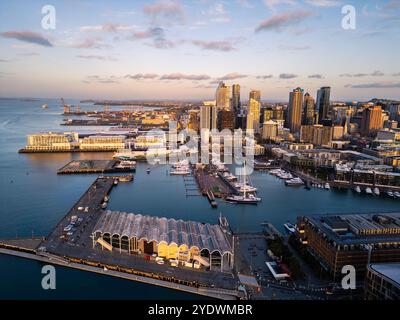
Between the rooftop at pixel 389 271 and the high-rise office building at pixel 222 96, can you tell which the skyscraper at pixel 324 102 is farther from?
the rooftop at pixel 389 271

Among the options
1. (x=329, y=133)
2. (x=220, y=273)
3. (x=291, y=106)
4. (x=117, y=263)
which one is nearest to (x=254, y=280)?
(x=220, y=273)

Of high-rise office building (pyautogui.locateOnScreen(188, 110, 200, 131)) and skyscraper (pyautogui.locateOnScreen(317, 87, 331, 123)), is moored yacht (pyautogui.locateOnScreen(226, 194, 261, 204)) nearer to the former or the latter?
high-rise office building (pyautogui.locateOnScreen(188, 110, 200, 131))

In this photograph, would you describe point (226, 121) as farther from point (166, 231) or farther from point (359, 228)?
point (359, 228)

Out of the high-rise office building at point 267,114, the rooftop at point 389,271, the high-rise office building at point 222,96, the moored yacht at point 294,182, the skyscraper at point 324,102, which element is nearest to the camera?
the rooftop at point 389,271

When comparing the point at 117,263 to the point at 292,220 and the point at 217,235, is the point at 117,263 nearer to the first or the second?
the point at 217,235

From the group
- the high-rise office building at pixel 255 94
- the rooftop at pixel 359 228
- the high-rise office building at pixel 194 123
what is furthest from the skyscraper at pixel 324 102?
the rooftop at pixel 359 228

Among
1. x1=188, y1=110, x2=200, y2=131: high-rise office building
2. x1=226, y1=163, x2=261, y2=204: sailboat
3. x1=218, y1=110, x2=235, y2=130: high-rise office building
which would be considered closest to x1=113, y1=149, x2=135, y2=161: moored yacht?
x1=226, y1=163, x2=261, y2=204: sailboat
